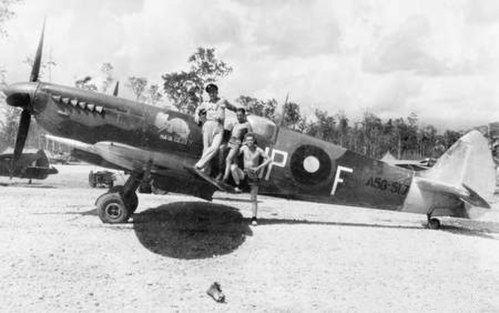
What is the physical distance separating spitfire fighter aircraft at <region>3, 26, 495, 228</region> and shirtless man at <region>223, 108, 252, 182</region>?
504 millimetres

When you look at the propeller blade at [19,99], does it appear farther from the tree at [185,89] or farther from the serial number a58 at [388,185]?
the tree at [185,89]

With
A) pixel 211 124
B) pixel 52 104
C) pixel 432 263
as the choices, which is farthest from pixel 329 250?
pixel 52 104

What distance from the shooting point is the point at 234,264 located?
5738mm

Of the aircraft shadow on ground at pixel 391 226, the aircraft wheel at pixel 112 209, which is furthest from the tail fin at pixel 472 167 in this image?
the aircraft wheel at pixel 112 209

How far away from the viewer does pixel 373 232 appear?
814cm

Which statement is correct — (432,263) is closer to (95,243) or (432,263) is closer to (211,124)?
(211,124)

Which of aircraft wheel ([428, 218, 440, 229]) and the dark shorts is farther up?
the dark shorts

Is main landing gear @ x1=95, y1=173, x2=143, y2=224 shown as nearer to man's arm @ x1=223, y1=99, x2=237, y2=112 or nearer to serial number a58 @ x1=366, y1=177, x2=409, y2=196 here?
man's arm @ x1=223, y1=99, x2=237, y2=112

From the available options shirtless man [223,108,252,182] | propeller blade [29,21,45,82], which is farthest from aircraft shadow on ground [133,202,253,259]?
propeller blade [29,21,45,82]

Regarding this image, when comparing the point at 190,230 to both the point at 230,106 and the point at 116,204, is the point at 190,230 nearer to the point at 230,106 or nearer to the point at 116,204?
the point at 116,204

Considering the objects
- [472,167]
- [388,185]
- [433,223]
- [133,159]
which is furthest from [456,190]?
[133,159]

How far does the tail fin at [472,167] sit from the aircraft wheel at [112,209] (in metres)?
6.28

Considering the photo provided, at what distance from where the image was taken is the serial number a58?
8.77m

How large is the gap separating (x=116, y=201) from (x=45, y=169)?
10007mm
